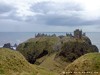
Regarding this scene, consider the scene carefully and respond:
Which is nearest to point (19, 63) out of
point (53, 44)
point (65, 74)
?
point (65, 74)

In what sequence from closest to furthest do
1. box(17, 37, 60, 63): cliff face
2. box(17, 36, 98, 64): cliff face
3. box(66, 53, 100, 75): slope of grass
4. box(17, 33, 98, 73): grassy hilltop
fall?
box(66, 53, 100, 75): slope of grass, box(17, 33, 98, 73): grassy hilltop, box(17, 36, 98, 64): cliff face, box(17, 37, 60, 63): cliff face

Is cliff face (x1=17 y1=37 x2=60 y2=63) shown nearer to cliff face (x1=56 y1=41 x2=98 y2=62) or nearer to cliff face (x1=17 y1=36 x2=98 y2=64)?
cliff face (x1=17 y1=36 x2=98 y2=64)

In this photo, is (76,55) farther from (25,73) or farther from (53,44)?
(25,73)

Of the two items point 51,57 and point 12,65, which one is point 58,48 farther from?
point 12,65

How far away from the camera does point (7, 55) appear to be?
50.8 meters

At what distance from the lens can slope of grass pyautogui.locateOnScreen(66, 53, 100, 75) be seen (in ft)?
140

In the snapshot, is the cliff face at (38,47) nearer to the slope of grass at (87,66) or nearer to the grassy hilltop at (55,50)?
the grassy hilltop at (55,50)

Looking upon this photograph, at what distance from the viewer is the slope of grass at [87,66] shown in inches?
1679

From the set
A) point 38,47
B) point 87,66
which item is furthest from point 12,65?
point 38,47

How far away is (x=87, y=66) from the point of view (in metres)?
43.6

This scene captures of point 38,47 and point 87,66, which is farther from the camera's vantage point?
point 38,47

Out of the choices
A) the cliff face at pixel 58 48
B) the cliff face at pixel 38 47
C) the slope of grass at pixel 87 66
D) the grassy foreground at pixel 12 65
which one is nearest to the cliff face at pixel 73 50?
the cliff face at pixel 58 48

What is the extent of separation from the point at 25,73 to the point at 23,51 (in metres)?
136

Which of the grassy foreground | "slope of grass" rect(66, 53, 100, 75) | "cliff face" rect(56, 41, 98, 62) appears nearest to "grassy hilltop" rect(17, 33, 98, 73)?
"cliff face" rect(56, 41, 98, 62)
